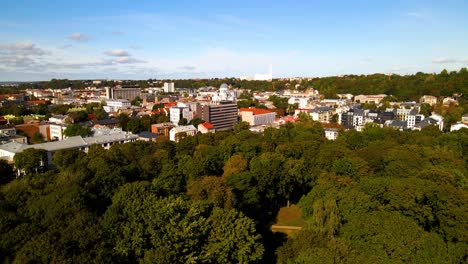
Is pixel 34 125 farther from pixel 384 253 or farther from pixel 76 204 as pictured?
pixel 384 253

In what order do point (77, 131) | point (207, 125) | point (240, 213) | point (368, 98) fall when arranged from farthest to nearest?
point (368, 98) → point (207, 125) → point (77, 131) → point (240, 213)

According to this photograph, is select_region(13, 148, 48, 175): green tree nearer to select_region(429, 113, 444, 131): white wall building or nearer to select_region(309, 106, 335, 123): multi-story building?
select_region(309, 106, 335, 123): multi-story building

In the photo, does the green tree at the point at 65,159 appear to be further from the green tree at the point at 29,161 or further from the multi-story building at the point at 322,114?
the multi-story building at the point at 322,114

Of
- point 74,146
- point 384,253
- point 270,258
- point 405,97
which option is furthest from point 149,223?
point 405,97

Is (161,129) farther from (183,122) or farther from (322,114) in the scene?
(322,114)

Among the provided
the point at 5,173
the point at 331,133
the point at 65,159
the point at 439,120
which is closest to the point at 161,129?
the point at 331,133
